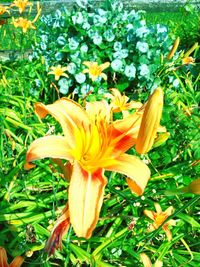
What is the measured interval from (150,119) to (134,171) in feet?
0.52

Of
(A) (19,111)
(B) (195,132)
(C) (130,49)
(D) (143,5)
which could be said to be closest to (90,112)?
(B) (195,132)

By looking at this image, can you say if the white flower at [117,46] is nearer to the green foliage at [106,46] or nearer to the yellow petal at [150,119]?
the green foliage at [106,46]

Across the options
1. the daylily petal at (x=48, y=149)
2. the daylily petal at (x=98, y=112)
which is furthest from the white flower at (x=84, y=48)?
the daylily petal at (x=48, y=149)

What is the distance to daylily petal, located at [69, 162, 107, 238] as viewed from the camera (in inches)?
28.8

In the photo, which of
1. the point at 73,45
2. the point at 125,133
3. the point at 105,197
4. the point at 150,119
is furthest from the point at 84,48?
the point at 150,119

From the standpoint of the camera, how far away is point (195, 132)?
6.36 ft

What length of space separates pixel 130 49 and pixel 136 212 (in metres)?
1.29

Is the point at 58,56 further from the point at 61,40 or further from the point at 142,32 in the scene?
the point at 142,32

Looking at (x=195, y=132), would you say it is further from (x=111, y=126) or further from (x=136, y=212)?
(x=111, y=126)

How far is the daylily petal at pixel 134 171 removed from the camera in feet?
2.70

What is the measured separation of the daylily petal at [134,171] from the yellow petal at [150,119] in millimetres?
86

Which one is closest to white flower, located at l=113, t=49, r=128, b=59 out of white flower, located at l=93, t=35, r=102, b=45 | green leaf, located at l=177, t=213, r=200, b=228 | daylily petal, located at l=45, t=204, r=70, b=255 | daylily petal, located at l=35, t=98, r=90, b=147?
white flower, located at l=93, t=35, r=102, b=45

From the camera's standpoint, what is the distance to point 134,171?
0.84 metres

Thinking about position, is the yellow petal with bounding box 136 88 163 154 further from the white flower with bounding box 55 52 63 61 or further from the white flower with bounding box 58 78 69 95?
the white flower with bounding box 55 52 63 61
